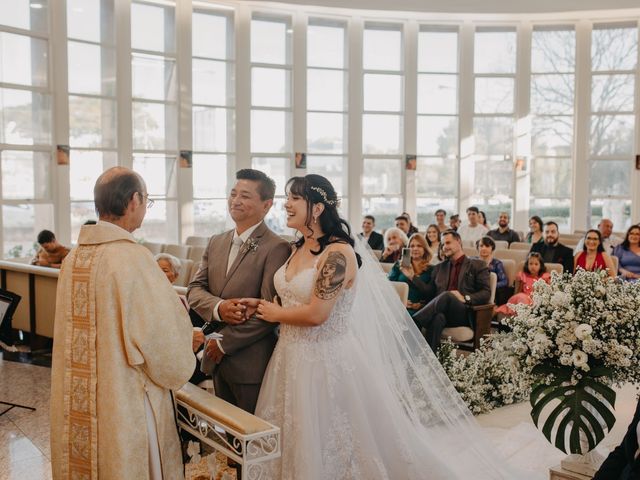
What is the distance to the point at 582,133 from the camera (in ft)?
56.9

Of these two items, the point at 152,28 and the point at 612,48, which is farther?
the point at 612,48

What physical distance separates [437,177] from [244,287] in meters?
14.7

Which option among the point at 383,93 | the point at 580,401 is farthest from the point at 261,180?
the point at 383,93

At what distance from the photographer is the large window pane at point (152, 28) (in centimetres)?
1456

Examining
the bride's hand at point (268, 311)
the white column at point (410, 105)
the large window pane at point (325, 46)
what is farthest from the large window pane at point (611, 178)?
the bride's hand at point (268, 311)

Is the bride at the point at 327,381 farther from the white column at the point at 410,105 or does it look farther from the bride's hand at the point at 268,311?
the white column at the point at 410,105

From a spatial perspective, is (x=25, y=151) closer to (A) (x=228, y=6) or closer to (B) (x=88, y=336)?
(A) (x=228, y=6)

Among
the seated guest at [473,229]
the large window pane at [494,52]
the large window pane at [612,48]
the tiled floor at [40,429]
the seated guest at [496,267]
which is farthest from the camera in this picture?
the large window pane at [494,52]

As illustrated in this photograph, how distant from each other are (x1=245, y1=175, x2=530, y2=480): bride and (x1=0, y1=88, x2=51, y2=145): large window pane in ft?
34.9

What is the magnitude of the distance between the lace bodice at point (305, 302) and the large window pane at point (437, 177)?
47.2ft

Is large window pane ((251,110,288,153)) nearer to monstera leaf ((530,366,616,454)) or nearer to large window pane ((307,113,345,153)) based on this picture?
large window pane ((307,113,345,153))

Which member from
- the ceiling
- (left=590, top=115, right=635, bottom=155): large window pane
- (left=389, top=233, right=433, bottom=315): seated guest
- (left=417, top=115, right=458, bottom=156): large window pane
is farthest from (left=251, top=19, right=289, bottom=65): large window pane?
(left=389, top=233, right=433, bottom=315): seated guest

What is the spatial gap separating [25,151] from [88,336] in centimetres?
1118

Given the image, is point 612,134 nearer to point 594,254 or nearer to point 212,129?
point 594,254
